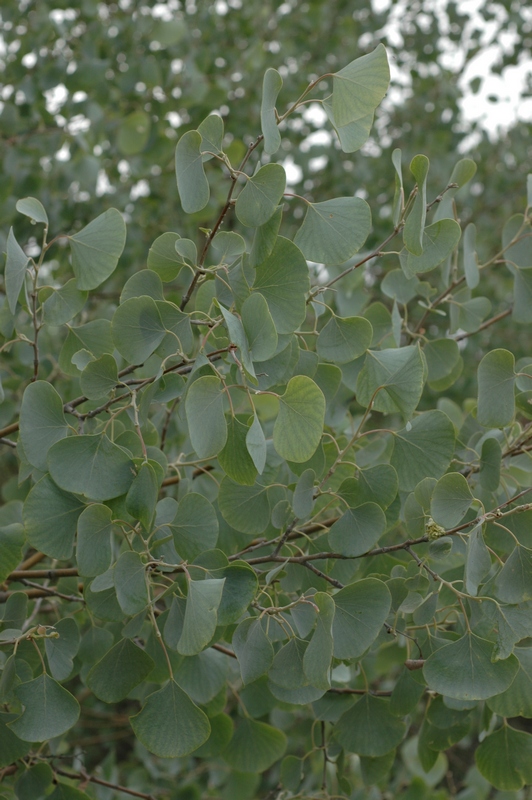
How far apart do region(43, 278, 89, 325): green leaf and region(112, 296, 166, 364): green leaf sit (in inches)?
4.1

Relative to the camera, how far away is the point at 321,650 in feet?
1.85

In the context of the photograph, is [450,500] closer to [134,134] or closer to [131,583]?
[131,583]

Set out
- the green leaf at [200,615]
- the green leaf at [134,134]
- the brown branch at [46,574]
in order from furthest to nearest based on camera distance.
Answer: the green leaf at [134,134], the brown branch at [46,574], the green leaf at [200,615]

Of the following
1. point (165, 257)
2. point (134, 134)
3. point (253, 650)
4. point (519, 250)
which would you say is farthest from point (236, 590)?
point (134, 134)

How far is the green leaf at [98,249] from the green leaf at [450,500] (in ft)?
1.10

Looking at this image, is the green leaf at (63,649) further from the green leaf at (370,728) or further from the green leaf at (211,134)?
the green leaf at (211,134)

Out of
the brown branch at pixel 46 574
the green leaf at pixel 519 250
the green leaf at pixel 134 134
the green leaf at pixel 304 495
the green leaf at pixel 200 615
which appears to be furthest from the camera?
the green leaf at pixel 134 134

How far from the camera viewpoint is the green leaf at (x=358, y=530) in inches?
25.0

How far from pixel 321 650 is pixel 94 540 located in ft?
0.62

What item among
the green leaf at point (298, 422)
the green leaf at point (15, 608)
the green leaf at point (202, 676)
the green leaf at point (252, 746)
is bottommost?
the green leaf at point (252, 746)

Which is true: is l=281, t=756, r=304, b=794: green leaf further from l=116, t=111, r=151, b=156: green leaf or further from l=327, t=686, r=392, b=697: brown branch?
l=116, t=111, r=151, b=156: green leaf

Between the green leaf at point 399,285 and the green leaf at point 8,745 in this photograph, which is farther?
the green leaf at point 399,285

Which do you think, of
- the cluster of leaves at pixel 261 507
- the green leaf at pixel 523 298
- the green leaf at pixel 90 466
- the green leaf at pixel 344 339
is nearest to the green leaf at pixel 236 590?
the cluster of leaves at pixel 261 507

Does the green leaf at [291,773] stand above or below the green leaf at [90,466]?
below
